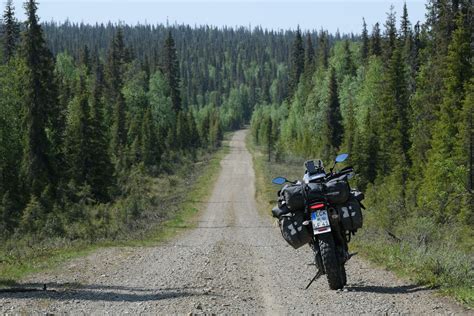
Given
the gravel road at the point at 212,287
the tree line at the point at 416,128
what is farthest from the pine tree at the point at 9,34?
the gravel road at the point at 212,287

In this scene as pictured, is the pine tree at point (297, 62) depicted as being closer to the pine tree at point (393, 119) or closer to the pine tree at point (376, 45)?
the pine tree at point (376, 45)

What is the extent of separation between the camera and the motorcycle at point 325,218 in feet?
30.0

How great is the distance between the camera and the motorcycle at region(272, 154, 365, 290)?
30.0 ft

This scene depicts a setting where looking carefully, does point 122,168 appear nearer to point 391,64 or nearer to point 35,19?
point 35,19

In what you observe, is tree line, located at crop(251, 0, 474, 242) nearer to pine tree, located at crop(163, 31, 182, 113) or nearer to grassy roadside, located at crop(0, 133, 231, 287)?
grassy roadside, located at crop(0, 133, 231, 287)

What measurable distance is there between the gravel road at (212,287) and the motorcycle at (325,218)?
52 cm

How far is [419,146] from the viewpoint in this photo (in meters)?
40.2

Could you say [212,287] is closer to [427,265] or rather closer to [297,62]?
[427,265]

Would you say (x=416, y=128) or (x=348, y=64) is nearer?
(x=416, y=128)

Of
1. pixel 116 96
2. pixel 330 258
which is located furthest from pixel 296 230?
pixel 116 96

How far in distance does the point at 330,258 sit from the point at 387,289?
1085 mm

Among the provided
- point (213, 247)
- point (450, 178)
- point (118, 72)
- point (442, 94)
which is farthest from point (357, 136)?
point (118, 72)

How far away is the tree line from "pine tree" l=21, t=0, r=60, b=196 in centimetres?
2107

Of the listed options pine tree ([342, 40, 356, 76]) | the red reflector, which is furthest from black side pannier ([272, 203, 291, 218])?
pine tree ([342, 40, 356, 76])
